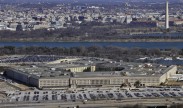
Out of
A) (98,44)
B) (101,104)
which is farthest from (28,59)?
(98,44)

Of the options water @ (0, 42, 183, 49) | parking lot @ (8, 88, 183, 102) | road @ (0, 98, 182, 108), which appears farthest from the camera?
water @ (0, 42, 183, 49)

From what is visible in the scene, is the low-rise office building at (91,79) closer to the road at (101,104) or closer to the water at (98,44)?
the road at (101,104)

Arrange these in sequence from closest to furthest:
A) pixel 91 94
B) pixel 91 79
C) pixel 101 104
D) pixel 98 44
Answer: pixel 101 104 < pixel 91 94 < pixel 91 79 < pixel 98 44

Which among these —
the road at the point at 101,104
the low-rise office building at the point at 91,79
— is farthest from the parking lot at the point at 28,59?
the road at the point at 101,104

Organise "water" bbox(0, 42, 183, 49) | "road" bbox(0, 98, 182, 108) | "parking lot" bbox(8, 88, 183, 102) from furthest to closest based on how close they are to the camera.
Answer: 1. "water" bbox(0, 42, 183, 49)
2. "parking lot" bbox(8, 88, 183, 102)
3. "road" bbox(0, 98, 182, 108)

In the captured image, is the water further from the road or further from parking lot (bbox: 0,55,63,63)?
the road

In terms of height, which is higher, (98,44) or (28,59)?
(28,59)

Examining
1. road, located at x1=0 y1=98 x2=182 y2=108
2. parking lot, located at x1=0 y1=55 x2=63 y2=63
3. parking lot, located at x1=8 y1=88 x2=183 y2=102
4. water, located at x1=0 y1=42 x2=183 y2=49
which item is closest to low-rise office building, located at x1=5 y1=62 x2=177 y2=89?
parking lot, located at x1=8 y1=88 x2=183 y2=102

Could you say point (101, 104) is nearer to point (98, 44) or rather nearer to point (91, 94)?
point (91, 94)
